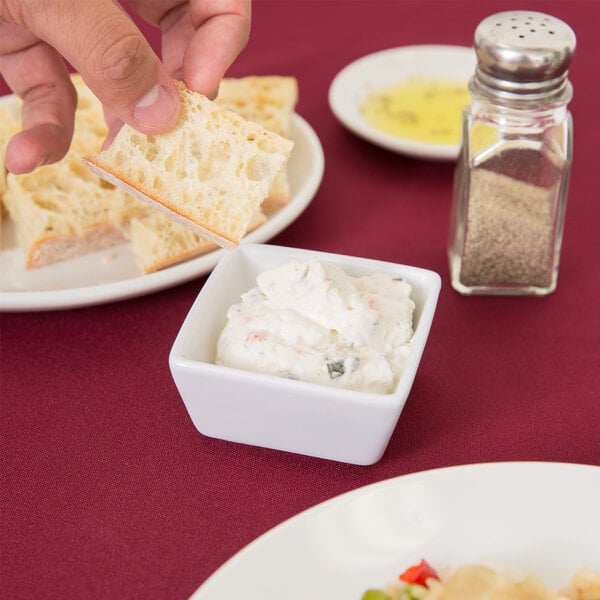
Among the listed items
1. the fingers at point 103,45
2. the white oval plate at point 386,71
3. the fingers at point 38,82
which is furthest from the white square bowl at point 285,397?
the white oval plate at point 386,71

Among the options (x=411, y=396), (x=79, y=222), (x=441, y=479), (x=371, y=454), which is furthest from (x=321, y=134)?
(x=441, y=479)

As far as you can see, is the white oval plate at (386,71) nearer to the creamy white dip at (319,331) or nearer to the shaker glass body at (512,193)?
the shaker glass body at (512,193)

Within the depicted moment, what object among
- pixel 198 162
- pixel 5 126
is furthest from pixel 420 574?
pixel 5 126

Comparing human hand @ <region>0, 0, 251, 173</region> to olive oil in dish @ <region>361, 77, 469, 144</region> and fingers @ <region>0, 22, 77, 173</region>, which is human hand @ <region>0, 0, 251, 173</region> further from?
olive oil in dish @ <region>361, 77, 469, 144</region>

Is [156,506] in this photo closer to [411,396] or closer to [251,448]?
[251,448]

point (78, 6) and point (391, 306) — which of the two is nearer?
point (78, 6)
